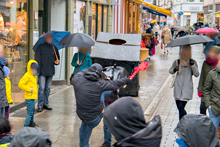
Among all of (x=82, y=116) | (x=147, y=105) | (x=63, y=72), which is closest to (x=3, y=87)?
(x=82, y=116)

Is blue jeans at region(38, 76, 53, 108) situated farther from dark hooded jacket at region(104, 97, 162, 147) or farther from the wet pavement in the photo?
dark hooded jacket at region(104, 97, 162, 147)

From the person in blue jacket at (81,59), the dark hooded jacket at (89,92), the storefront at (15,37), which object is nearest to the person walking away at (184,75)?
the dark hooded jacket at (89,92)

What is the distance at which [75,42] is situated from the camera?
8.09 metres

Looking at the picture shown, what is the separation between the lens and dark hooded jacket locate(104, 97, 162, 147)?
2896 mm

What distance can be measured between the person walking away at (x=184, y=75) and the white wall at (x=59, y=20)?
20.1ft

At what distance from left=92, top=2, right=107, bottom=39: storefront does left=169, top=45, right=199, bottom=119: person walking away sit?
32.7 ft

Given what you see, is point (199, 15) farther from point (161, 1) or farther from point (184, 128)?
point (184, 128)

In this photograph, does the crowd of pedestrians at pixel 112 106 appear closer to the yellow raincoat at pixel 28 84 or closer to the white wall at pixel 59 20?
the yellow raincoat at pixel 28 84

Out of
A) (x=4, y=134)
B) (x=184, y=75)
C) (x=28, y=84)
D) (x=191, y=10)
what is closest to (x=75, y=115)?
(x=28, y=84)

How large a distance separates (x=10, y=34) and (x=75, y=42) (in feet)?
5.75

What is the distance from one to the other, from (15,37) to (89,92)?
4.49 metres

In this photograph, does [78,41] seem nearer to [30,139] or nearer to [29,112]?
[29,112]

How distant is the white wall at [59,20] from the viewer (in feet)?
39.4

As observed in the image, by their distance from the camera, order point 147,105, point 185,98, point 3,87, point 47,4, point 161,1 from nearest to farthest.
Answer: point 3,87
point 185,98
point 147,105
point 47,4
point 161,1
